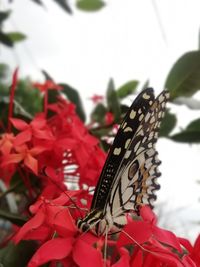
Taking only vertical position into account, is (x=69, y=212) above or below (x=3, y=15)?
below

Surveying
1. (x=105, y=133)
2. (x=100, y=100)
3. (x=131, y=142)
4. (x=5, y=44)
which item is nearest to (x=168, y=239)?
(x=131, y=142)

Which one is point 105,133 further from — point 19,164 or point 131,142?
point 131,142

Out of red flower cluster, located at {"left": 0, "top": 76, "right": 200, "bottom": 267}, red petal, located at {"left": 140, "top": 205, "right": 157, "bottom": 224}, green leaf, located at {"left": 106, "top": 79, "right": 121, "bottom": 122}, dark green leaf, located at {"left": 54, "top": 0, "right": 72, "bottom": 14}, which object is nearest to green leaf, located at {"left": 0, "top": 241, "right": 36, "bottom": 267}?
red flower cluster, located at {"left": 0, "top": 76, "right": 200, "bottom": 267}

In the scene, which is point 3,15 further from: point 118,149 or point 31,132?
point 118,149

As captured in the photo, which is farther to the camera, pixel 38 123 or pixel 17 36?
pixel 17 36

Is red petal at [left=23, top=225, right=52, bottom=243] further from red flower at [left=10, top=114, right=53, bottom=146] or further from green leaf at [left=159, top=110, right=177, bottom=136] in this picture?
green leaf at [left=159, top=110, right=177, bottom=136]

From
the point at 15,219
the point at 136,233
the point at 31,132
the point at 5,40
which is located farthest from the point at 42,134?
the point at 5,40

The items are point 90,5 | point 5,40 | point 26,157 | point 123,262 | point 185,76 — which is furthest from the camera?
point 90,5
